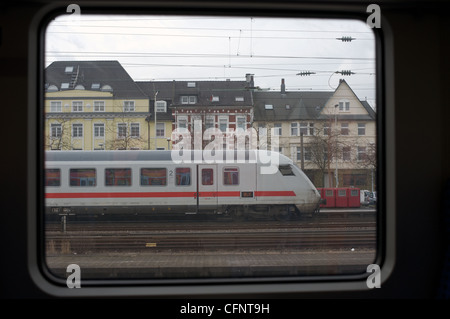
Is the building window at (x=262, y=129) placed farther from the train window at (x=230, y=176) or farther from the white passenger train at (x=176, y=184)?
the train window at (x=230, y=176)

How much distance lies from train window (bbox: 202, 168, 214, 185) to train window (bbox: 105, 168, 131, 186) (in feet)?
2.87

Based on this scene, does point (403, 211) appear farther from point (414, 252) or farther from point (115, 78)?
point (115, 78)

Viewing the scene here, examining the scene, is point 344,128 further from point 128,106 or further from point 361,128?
point 128,106

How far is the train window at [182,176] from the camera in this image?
14.2 feet

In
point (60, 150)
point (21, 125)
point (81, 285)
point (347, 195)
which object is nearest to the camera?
point (21, 125)

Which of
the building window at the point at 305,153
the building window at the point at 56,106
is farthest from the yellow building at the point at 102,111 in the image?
the building window at the point at 305,153

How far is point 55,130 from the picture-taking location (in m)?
2.76

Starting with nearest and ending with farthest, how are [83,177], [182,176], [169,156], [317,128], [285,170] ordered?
1. [317,128]
2. [285,170]
3. [169,156]
4. [83,177]
5. [182,176]

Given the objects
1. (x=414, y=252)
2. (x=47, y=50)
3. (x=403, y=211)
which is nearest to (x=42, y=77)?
(x=47, y=50)

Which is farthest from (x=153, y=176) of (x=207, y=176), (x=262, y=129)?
(x=262, y=129)

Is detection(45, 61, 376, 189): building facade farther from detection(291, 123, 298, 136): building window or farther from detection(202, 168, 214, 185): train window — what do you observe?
detection(202, 168, 214, 185): train window

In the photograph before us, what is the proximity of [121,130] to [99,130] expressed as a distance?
185 mm
